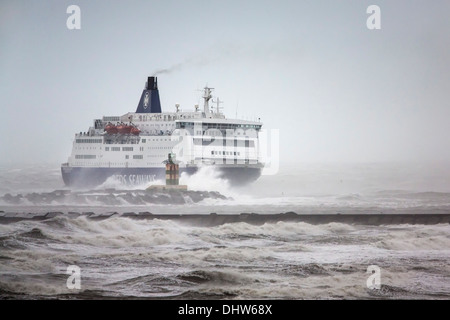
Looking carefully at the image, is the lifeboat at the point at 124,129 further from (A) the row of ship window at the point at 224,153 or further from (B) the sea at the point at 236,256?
(B) the sea at the point at 236,256

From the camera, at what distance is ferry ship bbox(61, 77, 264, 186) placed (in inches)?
1104

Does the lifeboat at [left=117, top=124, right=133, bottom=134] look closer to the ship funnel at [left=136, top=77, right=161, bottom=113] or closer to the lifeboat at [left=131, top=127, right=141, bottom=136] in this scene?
the lifeboat at [left=131, top=127, right=141, bottom=136]

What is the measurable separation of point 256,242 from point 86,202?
9989 mm

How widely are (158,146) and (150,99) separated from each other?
2.63 meters

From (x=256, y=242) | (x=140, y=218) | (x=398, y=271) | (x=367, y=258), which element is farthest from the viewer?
(x=140, y=218)

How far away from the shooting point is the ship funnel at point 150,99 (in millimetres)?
30781

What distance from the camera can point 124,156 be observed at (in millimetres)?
29391

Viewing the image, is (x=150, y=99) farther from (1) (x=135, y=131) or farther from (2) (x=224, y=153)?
(2) (x=224, y=153)

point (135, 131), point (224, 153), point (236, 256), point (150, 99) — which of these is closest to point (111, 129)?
point (135, 131)

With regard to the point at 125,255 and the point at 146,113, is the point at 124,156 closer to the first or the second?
the point at 146,113

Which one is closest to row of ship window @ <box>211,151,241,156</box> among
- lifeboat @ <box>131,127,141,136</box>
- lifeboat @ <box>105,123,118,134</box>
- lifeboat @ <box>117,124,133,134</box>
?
lifeboat @ <box>131,127,141,136</box>

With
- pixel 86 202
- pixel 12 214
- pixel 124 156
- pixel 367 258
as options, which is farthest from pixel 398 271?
pixel 124 156

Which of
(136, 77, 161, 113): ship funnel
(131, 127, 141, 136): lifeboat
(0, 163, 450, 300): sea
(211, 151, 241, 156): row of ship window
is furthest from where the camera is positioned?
(136, 77, 161, 113): ship funnel
